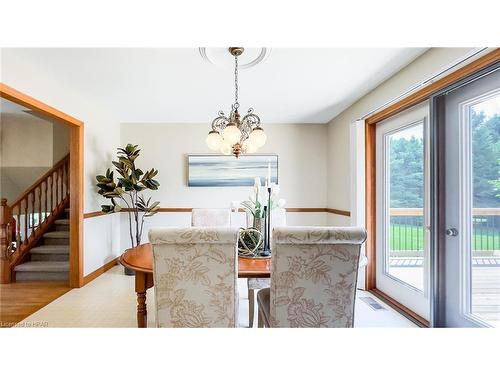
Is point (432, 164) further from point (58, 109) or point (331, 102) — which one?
point (58, 109)

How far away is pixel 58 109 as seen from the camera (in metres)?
2.64

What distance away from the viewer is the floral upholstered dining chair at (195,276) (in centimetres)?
129

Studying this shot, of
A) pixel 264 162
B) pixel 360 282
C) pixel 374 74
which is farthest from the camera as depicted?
pixel 264 162

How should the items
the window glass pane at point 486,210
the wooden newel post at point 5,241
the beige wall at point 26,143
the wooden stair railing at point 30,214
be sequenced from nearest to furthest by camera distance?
the window glass pane at point 486,210
the wooden newel post at point 5,241
the wooden stair railing at point 30,214
the beige wall at point 26,143

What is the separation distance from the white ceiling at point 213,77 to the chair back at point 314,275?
1.47 metres

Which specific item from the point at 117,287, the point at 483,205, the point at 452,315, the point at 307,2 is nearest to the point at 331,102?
the point at 483,205

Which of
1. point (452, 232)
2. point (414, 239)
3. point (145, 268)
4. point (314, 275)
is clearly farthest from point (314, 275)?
point (414, 239)

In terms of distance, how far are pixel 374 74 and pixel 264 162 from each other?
2.06 m

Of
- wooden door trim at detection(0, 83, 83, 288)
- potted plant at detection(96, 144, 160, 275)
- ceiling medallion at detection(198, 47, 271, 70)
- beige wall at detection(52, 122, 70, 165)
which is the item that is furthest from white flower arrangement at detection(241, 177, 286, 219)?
beige wall at detection(52, 122, 70, 165)

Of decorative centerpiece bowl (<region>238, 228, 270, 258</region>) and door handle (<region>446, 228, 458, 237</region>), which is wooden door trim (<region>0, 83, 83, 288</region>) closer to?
decorative centerpiece bowl (<region>238, 228, 270, 258</region>)

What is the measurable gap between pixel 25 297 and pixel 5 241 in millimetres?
1075

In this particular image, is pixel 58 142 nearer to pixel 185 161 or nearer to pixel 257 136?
pixel 185 161

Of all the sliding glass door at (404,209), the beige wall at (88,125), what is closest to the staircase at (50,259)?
the beige wall at (88,125)

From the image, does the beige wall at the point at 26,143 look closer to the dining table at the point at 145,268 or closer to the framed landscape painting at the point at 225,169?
the framed landscape painting at the point at 225,169
